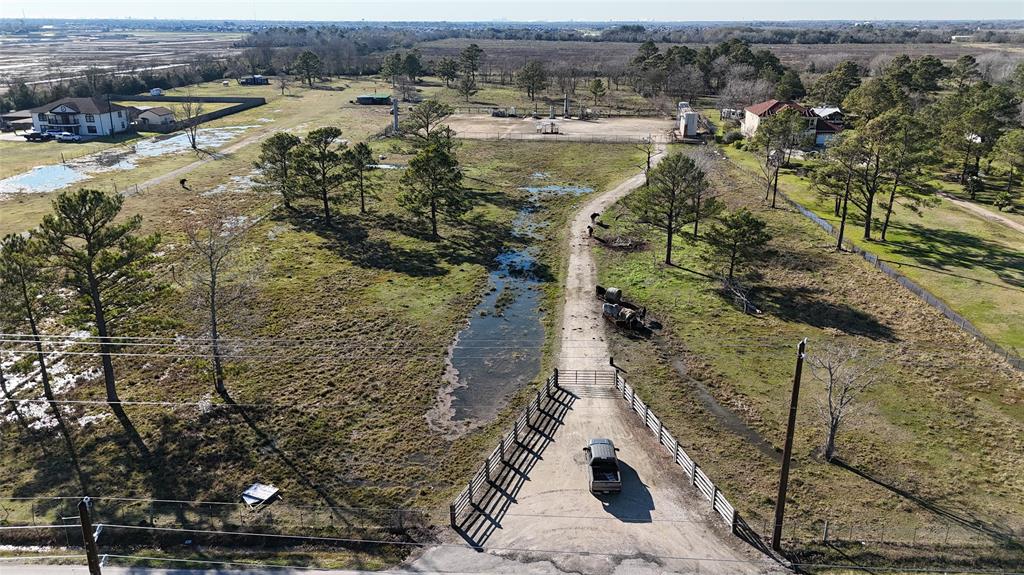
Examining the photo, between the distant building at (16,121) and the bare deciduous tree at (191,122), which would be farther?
the distant building at (16,121)

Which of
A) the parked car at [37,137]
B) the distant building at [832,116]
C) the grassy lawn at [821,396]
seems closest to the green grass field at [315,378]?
the grassy lawn at [821,396]

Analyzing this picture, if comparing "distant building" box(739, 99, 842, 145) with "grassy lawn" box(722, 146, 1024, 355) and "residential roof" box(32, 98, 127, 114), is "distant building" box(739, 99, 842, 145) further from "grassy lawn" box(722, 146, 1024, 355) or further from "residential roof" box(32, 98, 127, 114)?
"residential roof" box(32, 98, 127, 114)

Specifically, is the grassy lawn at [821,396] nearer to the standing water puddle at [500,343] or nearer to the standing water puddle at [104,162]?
the standing water puddle at [500,343]

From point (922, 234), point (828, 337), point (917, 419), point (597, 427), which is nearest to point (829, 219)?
point (922, 234)

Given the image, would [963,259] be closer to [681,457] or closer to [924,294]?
[924,294]

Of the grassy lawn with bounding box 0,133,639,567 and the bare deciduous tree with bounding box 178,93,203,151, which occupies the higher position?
the bare deciduous tree with bounding box 178,93,203,151

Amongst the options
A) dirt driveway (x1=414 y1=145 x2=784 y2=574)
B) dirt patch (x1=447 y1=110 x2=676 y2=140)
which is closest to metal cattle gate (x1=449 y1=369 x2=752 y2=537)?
dirt driveway (x1=414 y1=145 x2=784 y2=574)

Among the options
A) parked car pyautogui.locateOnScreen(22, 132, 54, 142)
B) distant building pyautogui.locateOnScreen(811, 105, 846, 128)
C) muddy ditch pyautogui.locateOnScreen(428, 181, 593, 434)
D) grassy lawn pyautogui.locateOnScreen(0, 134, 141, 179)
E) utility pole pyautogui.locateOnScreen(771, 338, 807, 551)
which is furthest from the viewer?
parked car pyautogui.locateOnScreen(22, 132, 54, 142)
